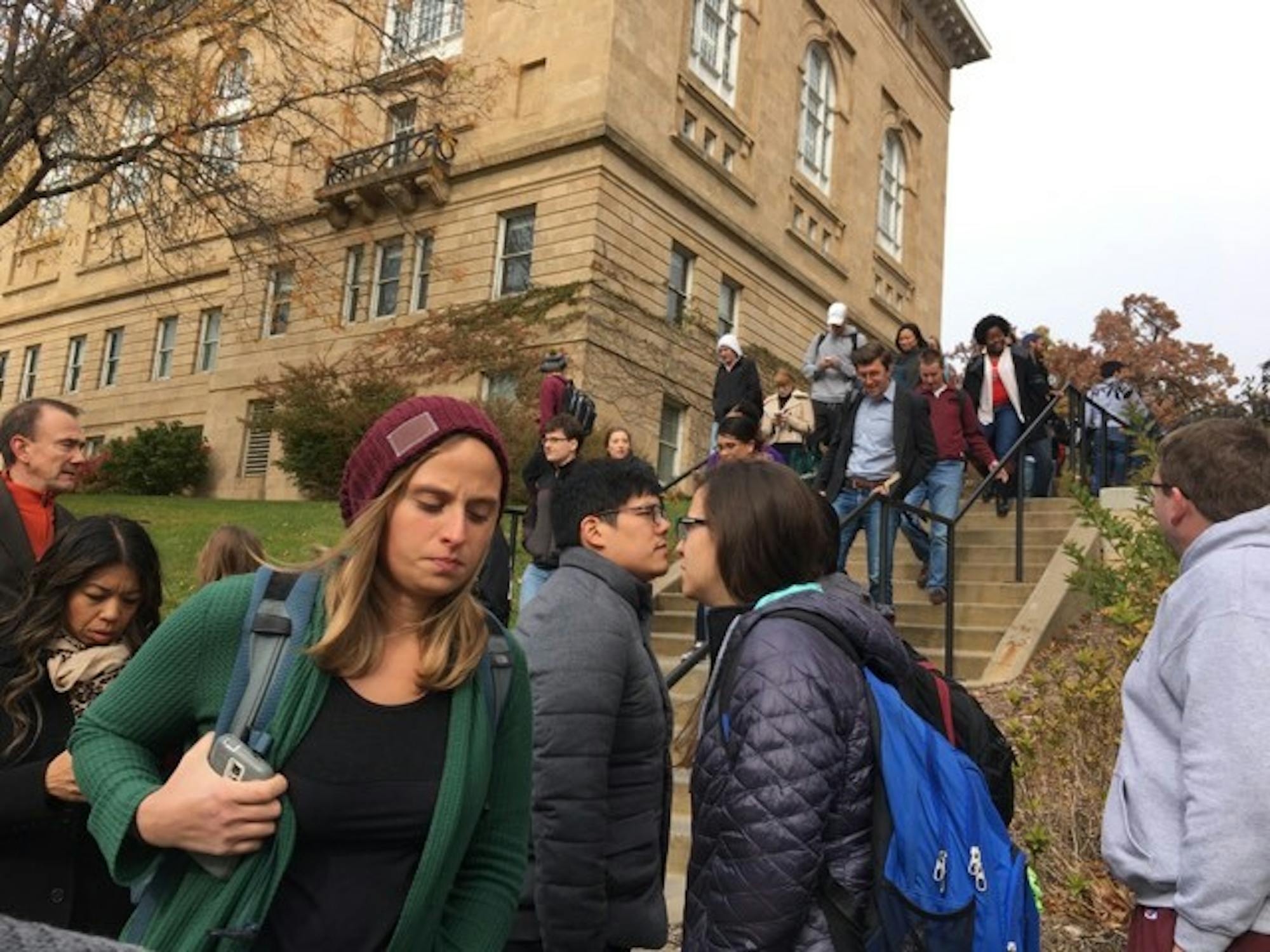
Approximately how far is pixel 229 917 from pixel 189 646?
431 mm

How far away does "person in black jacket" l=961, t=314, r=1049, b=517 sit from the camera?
10828 millimetres

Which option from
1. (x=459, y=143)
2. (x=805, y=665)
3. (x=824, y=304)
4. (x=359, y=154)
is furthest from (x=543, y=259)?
(x=805, y=665)

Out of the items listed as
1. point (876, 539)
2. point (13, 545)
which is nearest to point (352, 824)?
point (13, 545)

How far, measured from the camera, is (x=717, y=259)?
26.5 meters

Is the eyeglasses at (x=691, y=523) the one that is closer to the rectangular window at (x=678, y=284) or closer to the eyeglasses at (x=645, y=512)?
the eyeglasses at (x=645, y=512)

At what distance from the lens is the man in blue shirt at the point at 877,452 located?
8.21m

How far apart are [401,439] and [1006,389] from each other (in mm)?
9857

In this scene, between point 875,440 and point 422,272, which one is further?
point 422,272

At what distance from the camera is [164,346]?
109 ft

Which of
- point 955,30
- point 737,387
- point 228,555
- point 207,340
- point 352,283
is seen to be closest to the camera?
point 228,555

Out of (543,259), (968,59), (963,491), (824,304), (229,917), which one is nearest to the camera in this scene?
(229,917)

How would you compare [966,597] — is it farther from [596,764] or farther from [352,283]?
[352,283]

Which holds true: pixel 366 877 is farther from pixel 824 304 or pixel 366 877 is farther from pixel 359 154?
pixel 824 304

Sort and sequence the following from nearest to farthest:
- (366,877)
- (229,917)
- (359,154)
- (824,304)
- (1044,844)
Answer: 1. (229,917)
2. (366,877)
3. (1044,844)
4. (359,154)
5. (824,304)
